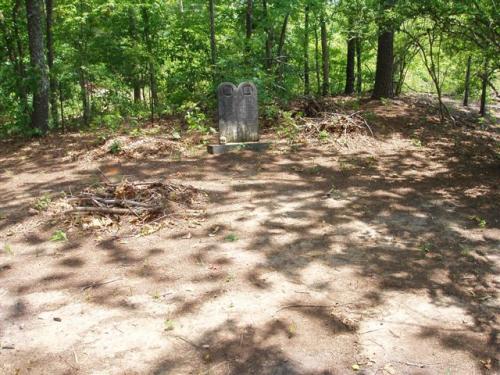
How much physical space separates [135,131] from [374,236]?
662 centimetres

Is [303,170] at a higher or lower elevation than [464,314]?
higher

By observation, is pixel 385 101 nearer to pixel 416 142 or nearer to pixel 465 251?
pixel 416 142

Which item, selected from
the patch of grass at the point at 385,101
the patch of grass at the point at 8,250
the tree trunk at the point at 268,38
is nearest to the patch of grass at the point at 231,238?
the patch of grass at the point at 8,250

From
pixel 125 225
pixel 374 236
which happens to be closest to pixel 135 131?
pixel 125 225

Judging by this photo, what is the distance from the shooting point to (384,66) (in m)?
12.5

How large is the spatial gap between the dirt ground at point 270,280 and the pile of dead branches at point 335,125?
235cm

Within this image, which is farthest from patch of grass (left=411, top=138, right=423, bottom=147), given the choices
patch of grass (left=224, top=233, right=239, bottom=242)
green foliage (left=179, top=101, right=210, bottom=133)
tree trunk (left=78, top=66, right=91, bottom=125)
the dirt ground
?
tree trunk (left=78, top=66, right=91, bottom=125)

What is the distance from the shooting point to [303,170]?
316 inches

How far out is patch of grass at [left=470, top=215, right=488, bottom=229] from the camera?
573 cm

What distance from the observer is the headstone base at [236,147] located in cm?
910

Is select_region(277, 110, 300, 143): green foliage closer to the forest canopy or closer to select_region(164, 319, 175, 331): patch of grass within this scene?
the forest canopy

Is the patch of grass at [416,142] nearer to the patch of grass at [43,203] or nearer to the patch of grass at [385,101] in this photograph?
the patch of grass at [385,101]

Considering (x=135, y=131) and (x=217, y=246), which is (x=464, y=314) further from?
(x=135, y=131)

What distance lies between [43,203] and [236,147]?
14.0ft
